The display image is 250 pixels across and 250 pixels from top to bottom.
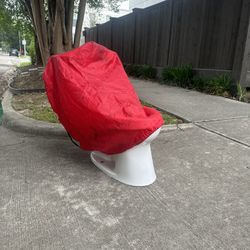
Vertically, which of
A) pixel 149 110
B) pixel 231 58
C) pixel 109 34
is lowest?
pixel 149 110

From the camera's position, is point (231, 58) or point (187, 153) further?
point (231, 58)

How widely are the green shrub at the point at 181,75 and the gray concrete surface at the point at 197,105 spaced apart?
3.23 ft

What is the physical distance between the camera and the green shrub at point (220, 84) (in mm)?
6370

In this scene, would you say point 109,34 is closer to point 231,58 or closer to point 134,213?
point 231,58

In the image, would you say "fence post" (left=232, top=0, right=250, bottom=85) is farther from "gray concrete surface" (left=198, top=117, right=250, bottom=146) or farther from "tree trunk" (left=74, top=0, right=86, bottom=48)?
"tree trunk" (left=74, top=0, right=86, bottom=48)

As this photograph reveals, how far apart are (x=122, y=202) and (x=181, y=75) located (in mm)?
6267

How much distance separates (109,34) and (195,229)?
12.9 m

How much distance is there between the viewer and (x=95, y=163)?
8.96 ft

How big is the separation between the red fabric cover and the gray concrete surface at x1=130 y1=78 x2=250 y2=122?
2.08 m

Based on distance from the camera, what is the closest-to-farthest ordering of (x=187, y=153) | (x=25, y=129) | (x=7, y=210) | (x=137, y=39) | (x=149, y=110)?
(x=7, y=210)
(x=149, y=110)
(x=187, y=153)
(x=25, y=129)
(x=137, y=39)

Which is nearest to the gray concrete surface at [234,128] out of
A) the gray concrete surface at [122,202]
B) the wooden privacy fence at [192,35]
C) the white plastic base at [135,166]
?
the gray concrete surface at [122,202]

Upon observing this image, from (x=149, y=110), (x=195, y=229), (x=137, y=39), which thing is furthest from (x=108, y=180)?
(x=137, y=39)

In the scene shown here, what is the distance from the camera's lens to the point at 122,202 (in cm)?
211

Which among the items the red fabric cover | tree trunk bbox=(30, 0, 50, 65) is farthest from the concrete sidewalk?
tree trunk bbox=(30, 0, 50, 65)
